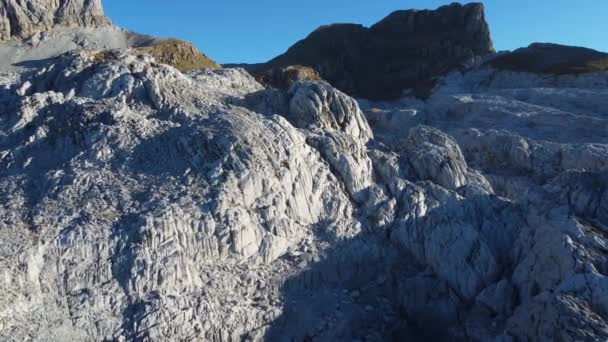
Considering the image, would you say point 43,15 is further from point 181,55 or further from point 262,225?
point 262,225

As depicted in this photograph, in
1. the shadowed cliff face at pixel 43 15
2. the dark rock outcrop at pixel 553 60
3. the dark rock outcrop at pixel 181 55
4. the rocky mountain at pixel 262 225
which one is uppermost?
the shadowed cliff face at pixel 43 15

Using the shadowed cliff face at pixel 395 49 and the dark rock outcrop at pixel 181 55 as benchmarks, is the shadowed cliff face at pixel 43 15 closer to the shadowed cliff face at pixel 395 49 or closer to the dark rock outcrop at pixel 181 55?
the dark rock outcrop at pixel 181 55

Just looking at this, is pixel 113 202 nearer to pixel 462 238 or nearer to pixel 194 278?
pixel 194 278

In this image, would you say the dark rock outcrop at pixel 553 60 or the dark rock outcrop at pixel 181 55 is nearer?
the dark rock outcrop at pixel 553 60

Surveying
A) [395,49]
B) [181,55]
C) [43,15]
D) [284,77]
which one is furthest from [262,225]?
[395,49]

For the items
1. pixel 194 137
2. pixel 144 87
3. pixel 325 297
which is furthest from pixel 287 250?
pixel 144 87

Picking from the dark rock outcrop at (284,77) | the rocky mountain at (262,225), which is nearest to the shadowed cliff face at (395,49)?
the dark rock outcrop at (284,77)

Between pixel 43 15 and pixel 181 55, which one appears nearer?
pixel 181 55
